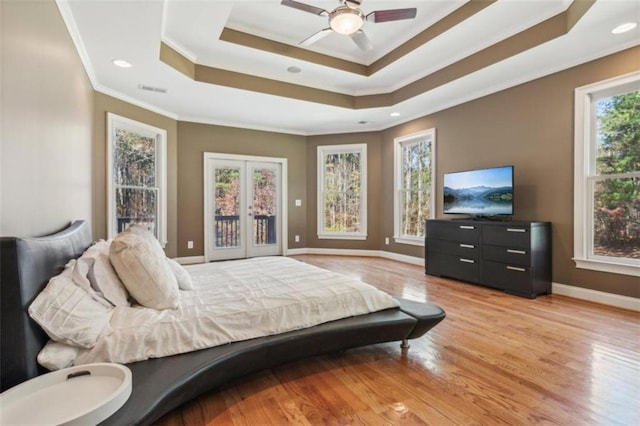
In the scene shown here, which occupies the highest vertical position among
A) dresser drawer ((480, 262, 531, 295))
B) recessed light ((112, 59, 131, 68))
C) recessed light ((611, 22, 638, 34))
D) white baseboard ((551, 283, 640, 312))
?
recessed light ((611, 22, 638, 34))

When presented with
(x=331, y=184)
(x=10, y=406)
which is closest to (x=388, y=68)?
(x=331, y=184)

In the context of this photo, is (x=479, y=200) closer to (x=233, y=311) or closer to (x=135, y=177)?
(x=233, y=311)

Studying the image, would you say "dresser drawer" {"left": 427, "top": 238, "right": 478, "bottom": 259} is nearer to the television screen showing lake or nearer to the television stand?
the television stand

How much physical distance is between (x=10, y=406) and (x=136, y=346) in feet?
1.64

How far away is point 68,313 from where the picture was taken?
4.39 feet

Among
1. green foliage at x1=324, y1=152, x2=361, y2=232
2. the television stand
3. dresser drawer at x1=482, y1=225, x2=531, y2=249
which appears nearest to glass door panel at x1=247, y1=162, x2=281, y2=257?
green foliage at x1=324, y1=152, x2=361, y2=232

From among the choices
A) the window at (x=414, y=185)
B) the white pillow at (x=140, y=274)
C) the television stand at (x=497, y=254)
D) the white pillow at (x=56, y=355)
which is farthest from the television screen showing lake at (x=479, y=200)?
the white pillow at (x=56, y=355)

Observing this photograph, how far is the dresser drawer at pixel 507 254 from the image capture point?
3.55 meters

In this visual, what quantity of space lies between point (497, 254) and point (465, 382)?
93.9 inches

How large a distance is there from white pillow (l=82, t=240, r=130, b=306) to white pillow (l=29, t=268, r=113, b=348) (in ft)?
0.40

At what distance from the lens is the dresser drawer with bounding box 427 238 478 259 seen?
4.14 metres

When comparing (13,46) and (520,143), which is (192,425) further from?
(520,143)

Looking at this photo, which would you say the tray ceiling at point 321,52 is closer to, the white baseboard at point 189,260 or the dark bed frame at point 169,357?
the dark bed frame at point 169,357

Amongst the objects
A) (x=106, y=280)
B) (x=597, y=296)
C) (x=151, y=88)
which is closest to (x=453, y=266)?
(x=597, y=296)
